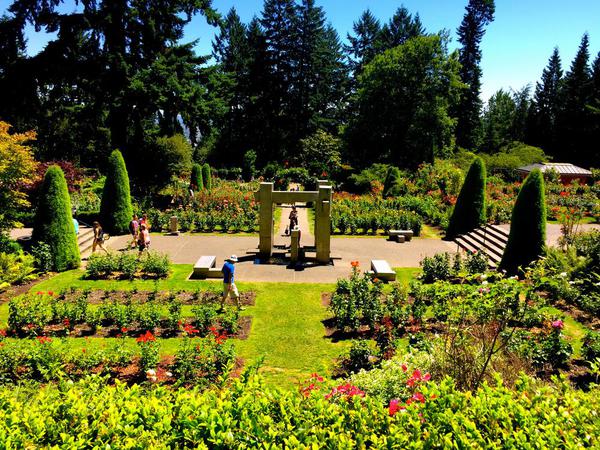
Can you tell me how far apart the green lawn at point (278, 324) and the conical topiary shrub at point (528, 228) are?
6171mm

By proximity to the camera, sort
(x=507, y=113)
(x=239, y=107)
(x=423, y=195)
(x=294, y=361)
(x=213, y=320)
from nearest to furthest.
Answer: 1. (x=294, y=361)
2. (x=213, y=320)
3. (x=423, y=195)
4. (x=239, y=107)
5. (x=507, y=113)

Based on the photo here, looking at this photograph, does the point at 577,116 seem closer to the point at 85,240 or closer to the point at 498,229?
the point at 498,229

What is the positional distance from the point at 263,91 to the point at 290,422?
4857 cm

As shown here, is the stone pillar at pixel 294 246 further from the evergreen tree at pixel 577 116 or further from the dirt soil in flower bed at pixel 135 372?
the evergreen tree at pixel 577 116

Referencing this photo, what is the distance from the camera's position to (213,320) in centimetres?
1066

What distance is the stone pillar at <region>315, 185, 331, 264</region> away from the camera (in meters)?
15.9

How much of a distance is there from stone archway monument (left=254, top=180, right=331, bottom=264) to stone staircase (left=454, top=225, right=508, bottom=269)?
632 centimetres

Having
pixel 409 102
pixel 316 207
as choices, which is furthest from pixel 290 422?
pixel 409 102

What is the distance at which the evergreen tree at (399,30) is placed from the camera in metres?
50.5

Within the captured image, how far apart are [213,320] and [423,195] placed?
69.1 ft

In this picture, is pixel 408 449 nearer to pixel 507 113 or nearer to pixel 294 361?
pixel 294 361

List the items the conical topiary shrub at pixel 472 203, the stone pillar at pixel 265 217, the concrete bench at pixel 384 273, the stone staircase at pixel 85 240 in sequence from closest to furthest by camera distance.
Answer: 1. the concrete bench at pixel 384 273
2. the stone pillar at pixel 265 217
3. the stone staircase at pixel 85 240
4. the conical topiary shrub at pixel 472 203

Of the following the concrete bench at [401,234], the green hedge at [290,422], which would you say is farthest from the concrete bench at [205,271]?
the green hedge at [290,422]

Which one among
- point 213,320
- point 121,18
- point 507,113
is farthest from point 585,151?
point 213,320
